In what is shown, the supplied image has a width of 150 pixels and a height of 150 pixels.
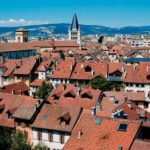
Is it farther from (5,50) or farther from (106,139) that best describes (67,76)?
(5,50)

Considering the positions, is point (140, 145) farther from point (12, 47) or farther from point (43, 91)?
point (12, 47)

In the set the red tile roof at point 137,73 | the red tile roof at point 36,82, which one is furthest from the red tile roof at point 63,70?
the red tile roof at point 137,73

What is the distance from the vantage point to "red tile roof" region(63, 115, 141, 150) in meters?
31.7

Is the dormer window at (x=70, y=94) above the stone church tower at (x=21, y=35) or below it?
below

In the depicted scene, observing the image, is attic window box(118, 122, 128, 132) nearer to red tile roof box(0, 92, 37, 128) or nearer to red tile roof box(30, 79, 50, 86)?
red tile roof box(0, 92, 37, 128)

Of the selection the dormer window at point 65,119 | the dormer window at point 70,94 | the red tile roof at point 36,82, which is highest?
the dormer window at point 70,94

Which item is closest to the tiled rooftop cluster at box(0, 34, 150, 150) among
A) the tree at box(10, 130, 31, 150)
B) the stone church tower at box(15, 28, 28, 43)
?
the tree at box(10, 130, 31, 150)

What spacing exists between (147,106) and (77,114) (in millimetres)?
21238

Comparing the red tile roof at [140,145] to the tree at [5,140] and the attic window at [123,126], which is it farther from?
the tree at [5,140]

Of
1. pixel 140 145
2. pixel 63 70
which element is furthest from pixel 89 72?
pixel 140 145

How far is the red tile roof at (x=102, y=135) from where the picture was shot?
31747 mm

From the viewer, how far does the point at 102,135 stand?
3347 centimetres

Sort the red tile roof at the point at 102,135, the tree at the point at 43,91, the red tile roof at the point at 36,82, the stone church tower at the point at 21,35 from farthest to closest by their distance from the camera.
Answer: the stone church tower at the point at 21,35 < the red tile roof at the point at 36,82 < the tree at the point at 43,91 < the red tile roof at the point at 102,135

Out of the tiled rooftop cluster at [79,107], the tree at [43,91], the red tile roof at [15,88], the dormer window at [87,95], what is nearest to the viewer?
the tiled rooftop cluster at [79,107]
